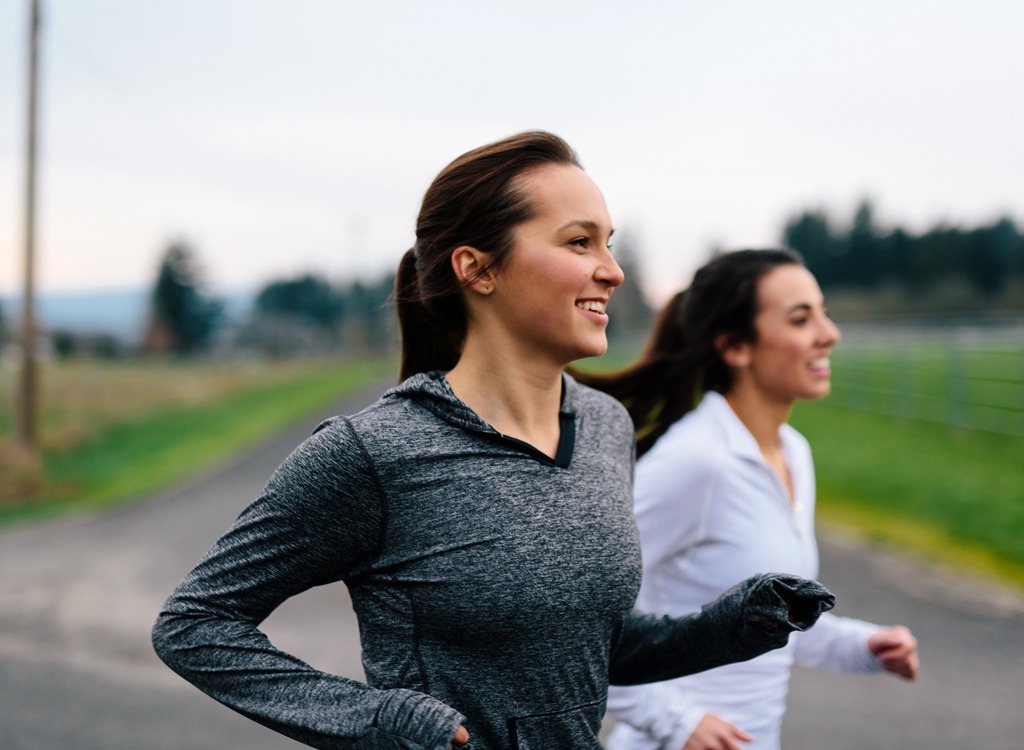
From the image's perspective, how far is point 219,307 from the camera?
329 ft

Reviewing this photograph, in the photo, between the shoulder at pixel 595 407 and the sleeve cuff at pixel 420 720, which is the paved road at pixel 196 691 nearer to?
the shoulder at pixel 595 407

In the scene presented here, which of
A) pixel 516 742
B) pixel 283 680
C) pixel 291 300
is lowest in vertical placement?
pixel 291 300

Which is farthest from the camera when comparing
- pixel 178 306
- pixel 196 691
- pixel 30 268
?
pixel 178 306

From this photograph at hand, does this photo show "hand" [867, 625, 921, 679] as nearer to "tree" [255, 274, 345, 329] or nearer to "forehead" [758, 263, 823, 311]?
"forehead" [758, 263, 823, 311]

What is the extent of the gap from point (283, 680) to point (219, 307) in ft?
339

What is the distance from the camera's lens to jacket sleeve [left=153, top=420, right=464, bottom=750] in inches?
58.6

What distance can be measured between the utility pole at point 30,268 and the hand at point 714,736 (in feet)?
44.1

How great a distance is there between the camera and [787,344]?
Answer: 9.23 feet

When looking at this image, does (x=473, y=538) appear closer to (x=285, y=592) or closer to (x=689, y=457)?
(x=285, y=592)

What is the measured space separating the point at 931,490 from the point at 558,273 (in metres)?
9.17

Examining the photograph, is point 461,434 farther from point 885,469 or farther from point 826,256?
point 826,256

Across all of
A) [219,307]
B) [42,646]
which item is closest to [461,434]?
[42,646]

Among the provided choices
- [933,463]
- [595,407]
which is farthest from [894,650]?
[933,463]

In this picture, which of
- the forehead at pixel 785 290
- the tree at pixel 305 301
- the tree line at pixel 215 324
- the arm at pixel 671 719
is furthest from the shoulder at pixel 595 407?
the tree at pixel 305 301
